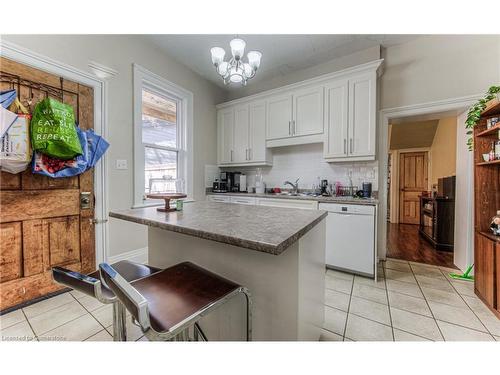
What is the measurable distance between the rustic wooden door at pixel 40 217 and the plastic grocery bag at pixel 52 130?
209 millimetres

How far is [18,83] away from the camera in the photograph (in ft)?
5.69

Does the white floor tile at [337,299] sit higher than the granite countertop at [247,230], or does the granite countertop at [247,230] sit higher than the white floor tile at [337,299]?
the granite countertop at [247,230]

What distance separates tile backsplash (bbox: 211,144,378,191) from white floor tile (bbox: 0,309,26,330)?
102 inches

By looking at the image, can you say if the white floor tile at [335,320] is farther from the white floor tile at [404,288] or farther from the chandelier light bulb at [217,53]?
the chandelier light bulb at [217,53]

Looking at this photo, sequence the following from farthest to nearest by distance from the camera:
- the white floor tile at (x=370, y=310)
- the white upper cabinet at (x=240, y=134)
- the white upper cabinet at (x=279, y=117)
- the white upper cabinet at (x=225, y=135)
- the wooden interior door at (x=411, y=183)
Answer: the wooden interior door at (x=411, y=183), the white upper cabinet at (x=225, y=135), the white upper cabinet at (x=240, y=134), the white upper cabinet at (x=279, y=117), the white floor tile at (x=370, y=310)

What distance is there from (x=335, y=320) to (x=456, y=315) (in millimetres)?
1002

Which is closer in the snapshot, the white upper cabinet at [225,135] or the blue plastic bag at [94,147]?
the blue plastic bag at [94,147]

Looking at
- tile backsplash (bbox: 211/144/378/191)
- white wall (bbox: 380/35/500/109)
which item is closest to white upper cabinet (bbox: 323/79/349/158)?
tile backsplash (bbox: 211/144/378/191)

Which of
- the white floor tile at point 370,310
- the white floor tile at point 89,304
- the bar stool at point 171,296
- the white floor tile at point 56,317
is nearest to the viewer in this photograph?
the bar stool at point 171,296

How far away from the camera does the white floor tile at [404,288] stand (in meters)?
2.08

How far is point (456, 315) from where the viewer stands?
173cm

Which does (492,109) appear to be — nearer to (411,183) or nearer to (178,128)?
(178,128)

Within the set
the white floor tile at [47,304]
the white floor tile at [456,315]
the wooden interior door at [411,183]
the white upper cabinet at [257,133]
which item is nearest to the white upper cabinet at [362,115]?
the white upper cabinet at [257,133]
